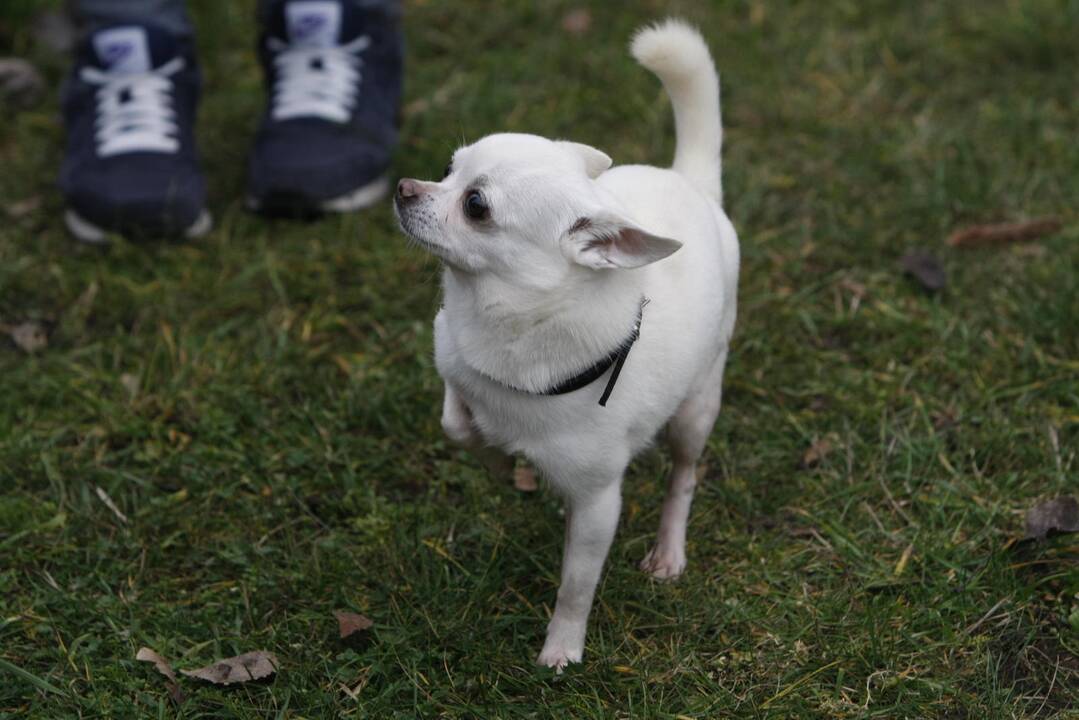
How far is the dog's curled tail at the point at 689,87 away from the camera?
228 centimetres

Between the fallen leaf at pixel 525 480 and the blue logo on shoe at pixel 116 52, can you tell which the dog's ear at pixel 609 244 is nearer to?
the fallen leaf at pixel 525 480

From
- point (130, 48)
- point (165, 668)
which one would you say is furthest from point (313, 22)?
point (165, 668)

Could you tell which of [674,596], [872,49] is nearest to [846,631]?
[674,596]

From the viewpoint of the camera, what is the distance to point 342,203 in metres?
3.50

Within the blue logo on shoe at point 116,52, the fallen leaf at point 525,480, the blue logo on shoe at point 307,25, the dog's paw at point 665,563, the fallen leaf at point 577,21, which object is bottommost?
the fallen leaf at point 525,480

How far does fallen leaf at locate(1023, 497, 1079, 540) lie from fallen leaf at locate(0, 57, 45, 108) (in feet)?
10.8

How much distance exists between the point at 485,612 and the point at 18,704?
86 cm

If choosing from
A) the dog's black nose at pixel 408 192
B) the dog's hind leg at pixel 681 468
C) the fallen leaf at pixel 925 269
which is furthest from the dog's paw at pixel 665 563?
the fallen leaf at pixel 925 269

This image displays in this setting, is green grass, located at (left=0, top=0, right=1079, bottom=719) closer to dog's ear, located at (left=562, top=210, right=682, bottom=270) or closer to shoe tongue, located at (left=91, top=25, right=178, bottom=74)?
shoe tongue, located at (left=91, top=25, right=178, bottom=74)

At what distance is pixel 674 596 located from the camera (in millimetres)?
2365

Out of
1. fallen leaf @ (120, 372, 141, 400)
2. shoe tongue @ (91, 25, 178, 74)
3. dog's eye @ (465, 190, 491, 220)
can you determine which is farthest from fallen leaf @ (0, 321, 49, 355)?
dog's eye @ (465, 190, 491, 220)

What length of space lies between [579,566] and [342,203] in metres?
1.74

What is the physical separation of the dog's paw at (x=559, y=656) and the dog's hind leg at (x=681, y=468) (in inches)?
11.4

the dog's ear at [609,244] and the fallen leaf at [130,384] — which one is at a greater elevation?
the dog's ear at [609,244]
